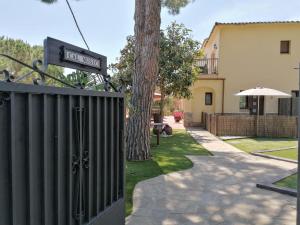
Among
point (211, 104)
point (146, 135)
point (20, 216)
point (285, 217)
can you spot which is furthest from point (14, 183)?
point (211, 104)

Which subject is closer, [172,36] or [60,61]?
[60,61]

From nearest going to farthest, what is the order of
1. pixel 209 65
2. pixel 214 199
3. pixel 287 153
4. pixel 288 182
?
pixel 214 199 → pixel 288 182 → pixel 287 153 → pixel 209 65

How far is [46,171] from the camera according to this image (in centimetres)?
245

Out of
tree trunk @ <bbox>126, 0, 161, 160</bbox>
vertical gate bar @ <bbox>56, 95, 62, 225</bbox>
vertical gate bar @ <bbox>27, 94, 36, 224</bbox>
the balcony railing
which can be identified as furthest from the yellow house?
vertical gate bar @ <bbox>27, 94, 36, 224</bbox>

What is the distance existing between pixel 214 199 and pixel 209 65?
19.0m

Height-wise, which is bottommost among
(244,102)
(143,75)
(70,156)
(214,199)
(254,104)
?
(214,199)

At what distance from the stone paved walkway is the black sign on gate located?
221cm

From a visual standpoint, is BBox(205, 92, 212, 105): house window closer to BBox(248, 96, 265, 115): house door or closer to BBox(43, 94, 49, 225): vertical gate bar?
BBox(248, 96, 265, 115): house door

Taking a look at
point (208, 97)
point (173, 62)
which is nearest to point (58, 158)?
point (173, 62)

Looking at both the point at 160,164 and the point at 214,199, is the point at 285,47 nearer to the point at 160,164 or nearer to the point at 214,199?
the point at 160,164

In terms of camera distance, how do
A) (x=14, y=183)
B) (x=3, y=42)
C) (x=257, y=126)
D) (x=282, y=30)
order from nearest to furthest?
(x=14, y=183)
(x=257, y=126)
(x=282, y=30)
(x=3, y=42)

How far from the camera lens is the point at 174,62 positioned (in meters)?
17.6

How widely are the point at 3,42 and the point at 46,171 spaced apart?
45008mm

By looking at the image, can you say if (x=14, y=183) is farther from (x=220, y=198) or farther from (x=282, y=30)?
(x=282, y=30)
